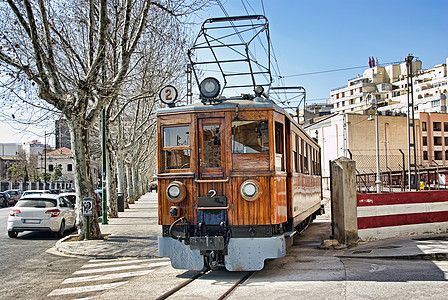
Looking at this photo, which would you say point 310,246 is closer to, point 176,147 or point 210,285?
point 210,285

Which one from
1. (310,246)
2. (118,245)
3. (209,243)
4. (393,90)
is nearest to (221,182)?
(209,243)

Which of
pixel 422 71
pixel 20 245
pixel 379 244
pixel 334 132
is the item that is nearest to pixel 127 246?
pixel 20 245

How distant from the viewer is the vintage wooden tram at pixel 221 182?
7988mm

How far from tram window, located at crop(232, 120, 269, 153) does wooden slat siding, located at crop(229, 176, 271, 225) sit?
0.61 metres

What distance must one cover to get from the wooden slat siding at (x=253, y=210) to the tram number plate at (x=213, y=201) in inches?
7.0

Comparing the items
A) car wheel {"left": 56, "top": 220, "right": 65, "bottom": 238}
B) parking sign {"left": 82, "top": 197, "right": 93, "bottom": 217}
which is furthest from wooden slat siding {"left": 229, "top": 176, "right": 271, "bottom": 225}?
car wheel {"left": 56, "top": 220, "right": 65, "bottom": 238}

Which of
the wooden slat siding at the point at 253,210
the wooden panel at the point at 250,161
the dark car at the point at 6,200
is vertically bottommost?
the dark car at the point at 6,200

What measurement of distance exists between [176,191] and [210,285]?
1.74 m

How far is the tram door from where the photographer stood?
8.37m

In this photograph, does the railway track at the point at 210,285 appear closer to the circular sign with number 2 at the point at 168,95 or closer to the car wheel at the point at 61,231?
the circular sign with number 2 at the point at 168,95

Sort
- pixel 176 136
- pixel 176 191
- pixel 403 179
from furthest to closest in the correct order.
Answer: pixel 403 179 < pixel 176 136 < pixel 176 191

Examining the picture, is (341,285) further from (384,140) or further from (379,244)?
(384,140)

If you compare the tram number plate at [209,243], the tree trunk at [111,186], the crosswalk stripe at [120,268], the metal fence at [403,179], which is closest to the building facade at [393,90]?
the metal fence at [403,179]

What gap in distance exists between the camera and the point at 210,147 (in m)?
8.47
